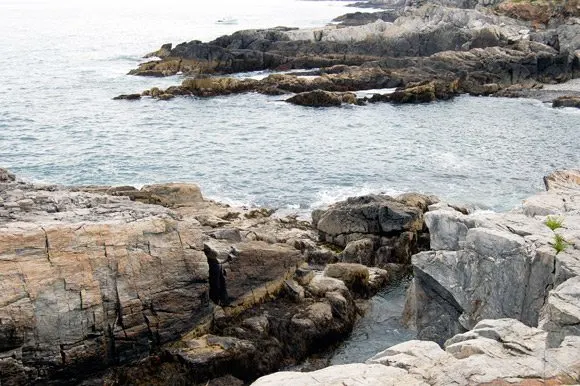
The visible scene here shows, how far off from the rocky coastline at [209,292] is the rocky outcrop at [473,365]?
0.17 metres

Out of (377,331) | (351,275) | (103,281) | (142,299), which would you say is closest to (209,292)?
(142,299)

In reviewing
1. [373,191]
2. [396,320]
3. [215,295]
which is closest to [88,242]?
[215,295]

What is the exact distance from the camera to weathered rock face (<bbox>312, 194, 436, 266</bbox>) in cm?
2733

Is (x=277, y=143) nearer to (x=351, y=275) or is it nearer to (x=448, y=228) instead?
(x=351, y=275)

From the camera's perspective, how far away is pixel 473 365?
11.0 meters

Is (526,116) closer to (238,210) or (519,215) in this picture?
(238,210)

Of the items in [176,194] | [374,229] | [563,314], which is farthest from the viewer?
[176,194]

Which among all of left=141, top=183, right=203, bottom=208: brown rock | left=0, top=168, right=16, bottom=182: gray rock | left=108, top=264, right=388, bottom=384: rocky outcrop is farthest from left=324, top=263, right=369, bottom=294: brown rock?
left=0, top=168, right=16, bottom=182: gray rock

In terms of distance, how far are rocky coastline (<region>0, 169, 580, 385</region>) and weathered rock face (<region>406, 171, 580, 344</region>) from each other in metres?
0.04

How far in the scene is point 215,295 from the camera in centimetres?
2052

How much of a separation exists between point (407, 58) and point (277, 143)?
3254cm

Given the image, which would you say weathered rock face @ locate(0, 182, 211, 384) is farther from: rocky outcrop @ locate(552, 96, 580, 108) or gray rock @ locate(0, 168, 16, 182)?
rocky outcrop @ locate(552, 96, 580, 108)

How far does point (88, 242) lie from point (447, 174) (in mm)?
27440

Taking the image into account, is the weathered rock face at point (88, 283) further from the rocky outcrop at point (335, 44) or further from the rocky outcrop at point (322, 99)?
the rocky outcrop at point (335, 44)
